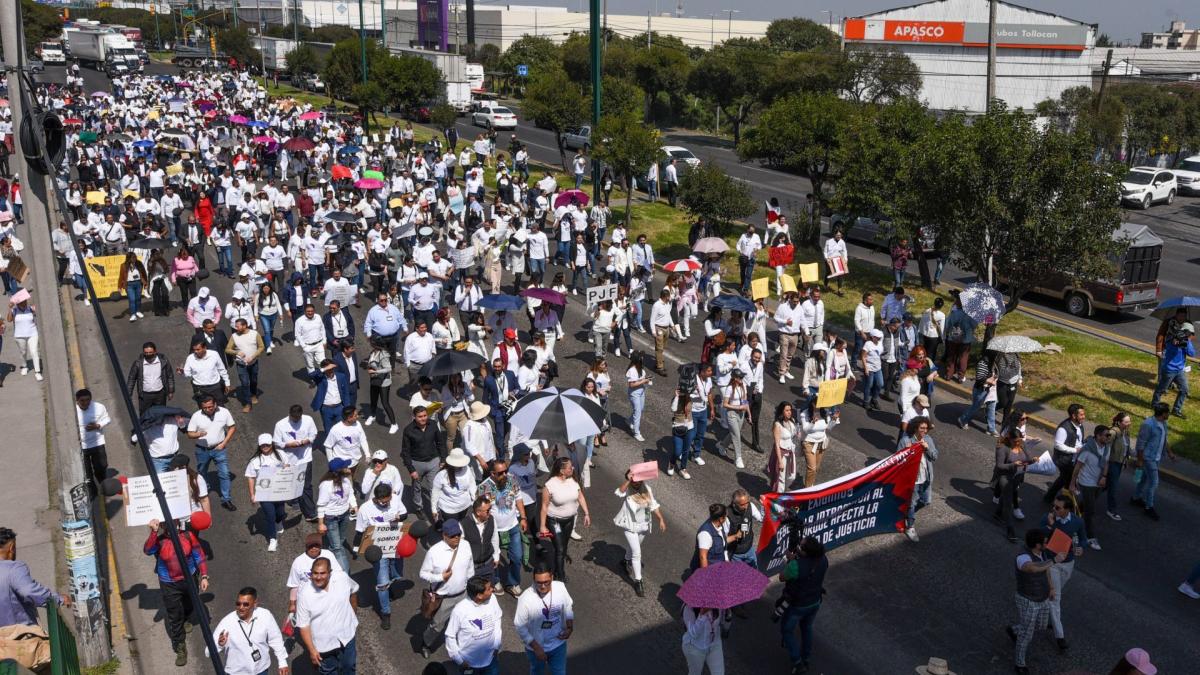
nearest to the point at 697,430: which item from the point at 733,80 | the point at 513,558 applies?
the point at 513,558

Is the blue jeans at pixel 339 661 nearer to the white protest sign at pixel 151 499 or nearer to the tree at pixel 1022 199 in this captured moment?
the white protest sign at pixel 151 499

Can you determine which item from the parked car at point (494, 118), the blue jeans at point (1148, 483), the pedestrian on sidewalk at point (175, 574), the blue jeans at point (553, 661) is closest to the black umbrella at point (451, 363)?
the pedestrian on sidewalk at point (175, 574)

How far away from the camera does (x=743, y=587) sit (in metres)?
8.36

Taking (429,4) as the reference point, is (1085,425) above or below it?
below

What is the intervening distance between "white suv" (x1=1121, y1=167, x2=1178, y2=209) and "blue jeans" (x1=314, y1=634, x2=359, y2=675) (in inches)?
1646

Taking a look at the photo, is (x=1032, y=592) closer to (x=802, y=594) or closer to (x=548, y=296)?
(x=802, y=594)

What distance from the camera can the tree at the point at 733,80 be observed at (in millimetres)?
64875

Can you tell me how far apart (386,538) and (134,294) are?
14.2 m

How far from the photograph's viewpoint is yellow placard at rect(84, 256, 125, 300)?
2150 cm

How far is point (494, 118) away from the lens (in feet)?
195

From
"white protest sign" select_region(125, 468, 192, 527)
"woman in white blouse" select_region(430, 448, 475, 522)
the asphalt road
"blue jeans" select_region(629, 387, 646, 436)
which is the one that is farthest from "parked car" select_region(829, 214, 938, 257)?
"white protest sign" select_region(125, 468, 192, 527)

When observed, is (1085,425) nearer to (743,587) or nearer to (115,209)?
(743,587)

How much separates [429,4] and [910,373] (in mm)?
124505

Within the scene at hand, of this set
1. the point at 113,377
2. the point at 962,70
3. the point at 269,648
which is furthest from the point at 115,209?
the point at 962,70
